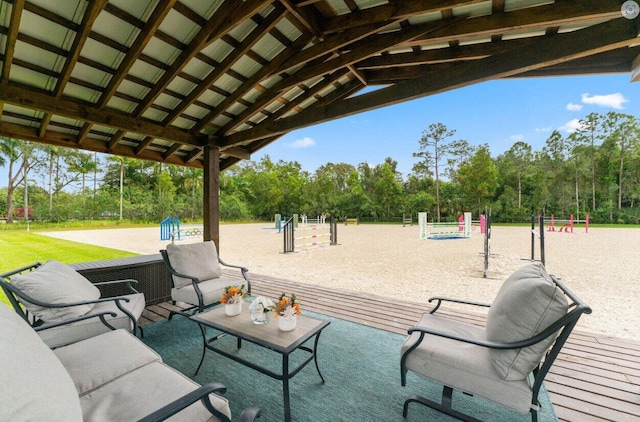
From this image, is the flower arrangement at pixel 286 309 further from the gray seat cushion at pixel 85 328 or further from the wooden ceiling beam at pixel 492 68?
the wooden ceiling beam at pixel 492 68

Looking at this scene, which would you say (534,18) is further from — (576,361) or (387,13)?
(576,361)

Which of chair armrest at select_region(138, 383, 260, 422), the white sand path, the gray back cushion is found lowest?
the white sand path

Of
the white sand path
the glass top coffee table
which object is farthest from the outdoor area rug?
the white sand path

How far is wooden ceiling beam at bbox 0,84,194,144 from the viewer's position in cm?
266

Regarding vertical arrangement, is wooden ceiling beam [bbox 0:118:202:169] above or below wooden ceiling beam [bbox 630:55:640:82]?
below

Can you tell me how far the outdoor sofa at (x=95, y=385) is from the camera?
0.72 m

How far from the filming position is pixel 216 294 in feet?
9.70

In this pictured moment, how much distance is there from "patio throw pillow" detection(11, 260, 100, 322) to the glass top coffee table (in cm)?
93

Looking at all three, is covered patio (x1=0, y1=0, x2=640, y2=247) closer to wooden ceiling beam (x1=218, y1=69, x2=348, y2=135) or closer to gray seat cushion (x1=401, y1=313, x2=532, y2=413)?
wooden ceiling beam (x1=218, y1=69, x2=348, y2=135)

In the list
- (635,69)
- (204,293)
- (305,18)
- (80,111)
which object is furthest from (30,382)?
(635,69)

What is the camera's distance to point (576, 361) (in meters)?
2.20

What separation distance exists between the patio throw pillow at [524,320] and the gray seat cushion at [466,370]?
0.17 ft

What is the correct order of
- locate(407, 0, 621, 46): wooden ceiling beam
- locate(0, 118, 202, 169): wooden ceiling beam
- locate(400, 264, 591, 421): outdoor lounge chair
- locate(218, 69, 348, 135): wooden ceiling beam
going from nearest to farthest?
1. locate(400, 264, 591, 421): outdoor lounge chair
2. locate(407, 0, 621, 46): wooden ceiling beam
3. locate(0, 118, 202, 169): wooden ceiling beam
4. locate(218, 69, 348, 135): wooden ceiling beam

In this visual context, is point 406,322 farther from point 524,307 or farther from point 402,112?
point 402,112
